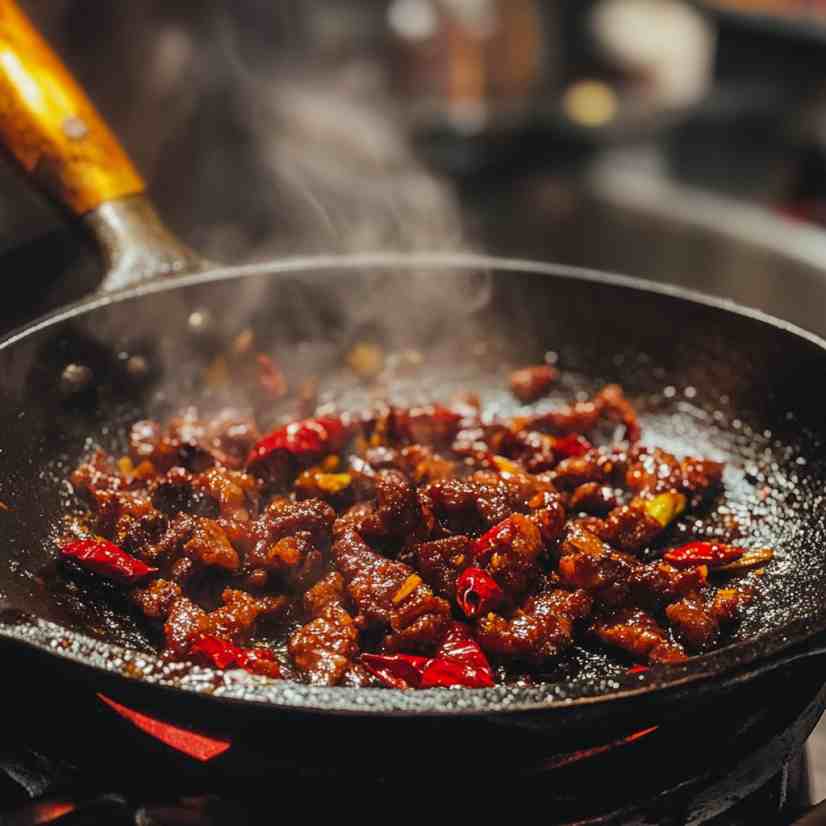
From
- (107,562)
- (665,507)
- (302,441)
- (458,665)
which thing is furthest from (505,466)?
(107,562)

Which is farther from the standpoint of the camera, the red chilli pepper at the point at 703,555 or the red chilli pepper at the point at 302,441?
the red chilli pepper at the point at 302,441

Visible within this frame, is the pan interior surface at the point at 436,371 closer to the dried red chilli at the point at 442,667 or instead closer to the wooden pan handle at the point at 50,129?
the dried red chilli at the point at 442,667

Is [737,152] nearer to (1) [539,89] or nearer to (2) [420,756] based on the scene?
(1) [539,89]

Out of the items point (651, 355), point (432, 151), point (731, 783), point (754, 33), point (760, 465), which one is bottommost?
point (731, 783)

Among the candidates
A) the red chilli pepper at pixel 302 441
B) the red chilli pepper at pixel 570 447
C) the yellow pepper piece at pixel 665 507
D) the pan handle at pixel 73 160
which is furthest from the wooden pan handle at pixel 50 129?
the yellow pepper piece at pixel 665 507

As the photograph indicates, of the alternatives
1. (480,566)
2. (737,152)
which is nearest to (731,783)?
(480,566)

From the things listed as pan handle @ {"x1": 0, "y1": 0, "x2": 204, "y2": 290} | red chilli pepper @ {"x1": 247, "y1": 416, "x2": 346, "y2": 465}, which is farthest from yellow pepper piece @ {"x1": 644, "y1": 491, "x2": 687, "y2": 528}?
pan handle @ {"x1": 0, "y1": 0, "x2": 204, "y2": 290}
